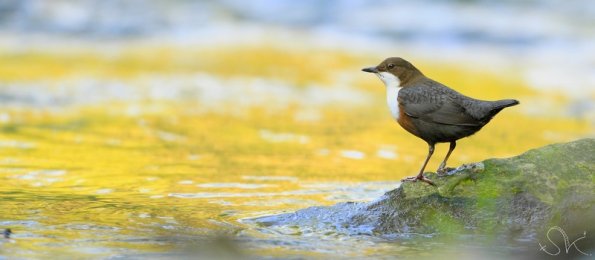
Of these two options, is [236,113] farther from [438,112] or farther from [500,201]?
[500,201]

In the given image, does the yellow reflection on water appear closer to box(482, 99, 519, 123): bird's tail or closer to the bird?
the bird

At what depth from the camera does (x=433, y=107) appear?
5523 mm

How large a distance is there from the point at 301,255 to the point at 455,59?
13.9 metres

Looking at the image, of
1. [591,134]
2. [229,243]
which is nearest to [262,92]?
[591,134]

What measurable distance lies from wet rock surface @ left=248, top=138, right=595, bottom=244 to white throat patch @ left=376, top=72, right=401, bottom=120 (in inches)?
16.9

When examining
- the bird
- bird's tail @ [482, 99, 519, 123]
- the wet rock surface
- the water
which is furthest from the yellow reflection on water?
bird's tail @ [482, 99, 519, 123]

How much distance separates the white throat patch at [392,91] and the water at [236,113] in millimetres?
764

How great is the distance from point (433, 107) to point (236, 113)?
22.3 ft

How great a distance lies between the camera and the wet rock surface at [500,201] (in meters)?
5.08

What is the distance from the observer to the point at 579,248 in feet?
15.3

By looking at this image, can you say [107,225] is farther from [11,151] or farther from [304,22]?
[304,22]

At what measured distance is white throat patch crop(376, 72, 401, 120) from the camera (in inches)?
223

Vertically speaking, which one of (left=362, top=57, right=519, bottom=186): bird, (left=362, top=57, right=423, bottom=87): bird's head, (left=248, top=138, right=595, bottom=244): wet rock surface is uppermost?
(left=362, top=57, right=423, bottom=87): bird's head

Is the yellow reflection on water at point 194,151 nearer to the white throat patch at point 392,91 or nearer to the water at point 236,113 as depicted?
the water at point 236,113
